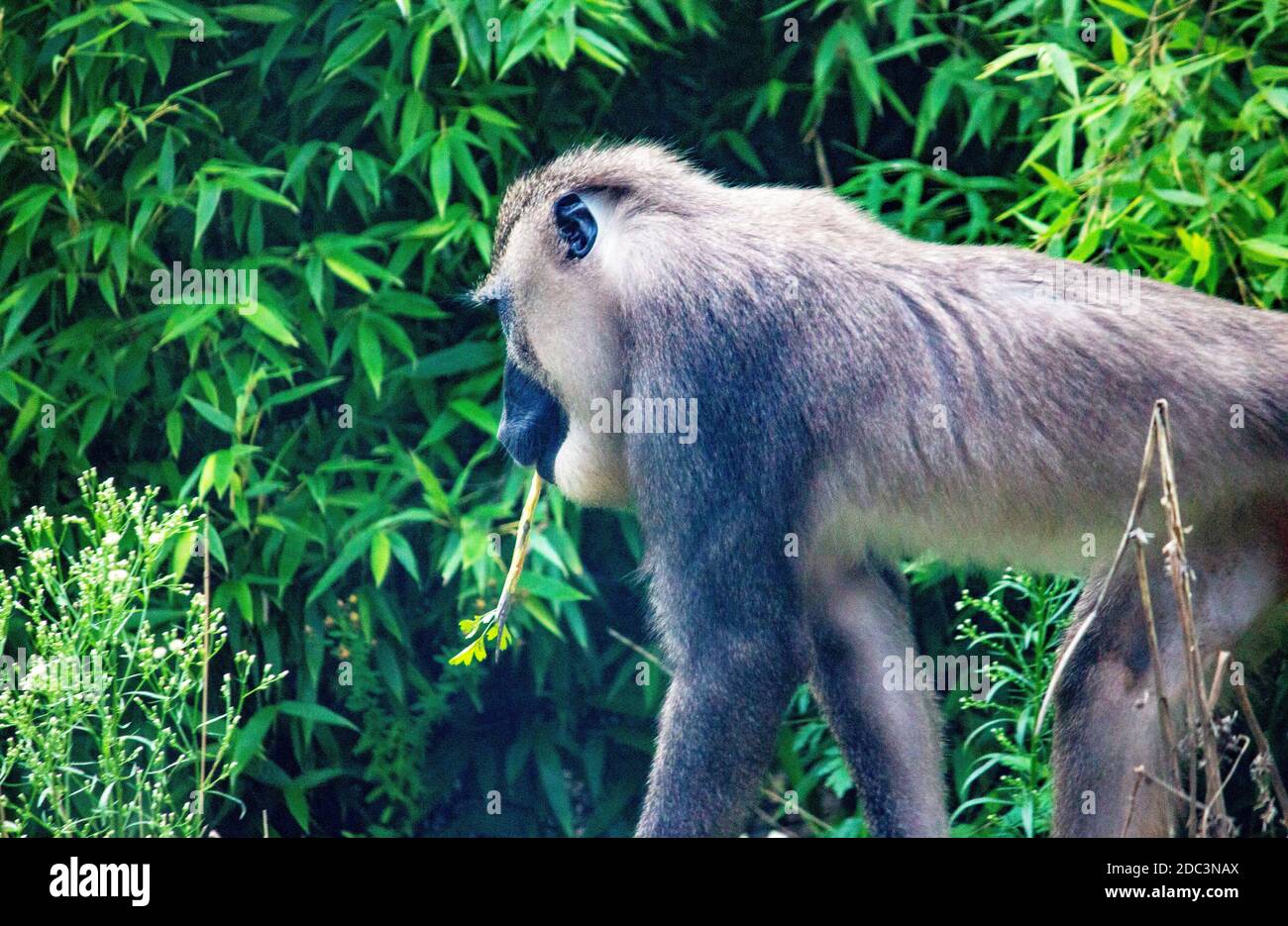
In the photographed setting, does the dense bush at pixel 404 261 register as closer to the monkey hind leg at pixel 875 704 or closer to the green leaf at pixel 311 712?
the green leaf at pixel 311 712

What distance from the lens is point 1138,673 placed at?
373cm

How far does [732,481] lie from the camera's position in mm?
3652

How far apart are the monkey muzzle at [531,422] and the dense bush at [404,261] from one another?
77 cm

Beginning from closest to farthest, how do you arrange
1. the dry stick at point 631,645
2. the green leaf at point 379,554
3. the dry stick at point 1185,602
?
the dry stick at point 1185,602, the green leaf at point 379,554, the dry stick at point 631,645

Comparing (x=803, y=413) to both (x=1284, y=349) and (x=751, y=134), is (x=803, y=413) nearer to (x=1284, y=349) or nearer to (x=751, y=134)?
(x=1284, y=349)

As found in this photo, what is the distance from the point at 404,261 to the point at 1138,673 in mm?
2659

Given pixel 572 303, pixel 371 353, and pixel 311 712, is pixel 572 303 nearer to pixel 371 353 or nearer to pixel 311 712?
pixel 371 353

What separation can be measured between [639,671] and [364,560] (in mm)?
1007

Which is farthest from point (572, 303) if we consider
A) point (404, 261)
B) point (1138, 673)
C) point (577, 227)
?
point (1138, 673)

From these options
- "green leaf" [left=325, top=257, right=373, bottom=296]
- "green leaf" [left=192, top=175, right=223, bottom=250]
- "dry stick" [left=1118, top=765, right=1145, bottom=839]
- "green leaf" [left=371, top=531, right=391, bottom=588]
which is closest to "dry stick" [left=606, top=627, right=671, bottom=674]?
"green leaf" [left=371, top=531, right=391, bottom=588]

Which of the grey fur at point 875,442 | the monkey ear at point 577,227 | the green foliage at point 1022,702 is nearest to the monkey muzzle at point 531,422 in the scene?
the grey fur at point 875,442

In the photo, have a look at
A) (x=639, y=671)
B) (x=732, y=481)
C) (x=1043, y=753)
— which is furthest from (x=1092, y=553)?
(x=639, y=671)

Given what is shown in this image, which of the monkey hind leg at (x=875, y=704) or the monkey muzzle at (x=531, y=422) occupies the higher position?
the monkey muzzle at (x=531, y=422)

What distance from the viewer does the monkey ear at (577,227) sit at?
3926 millimetres
